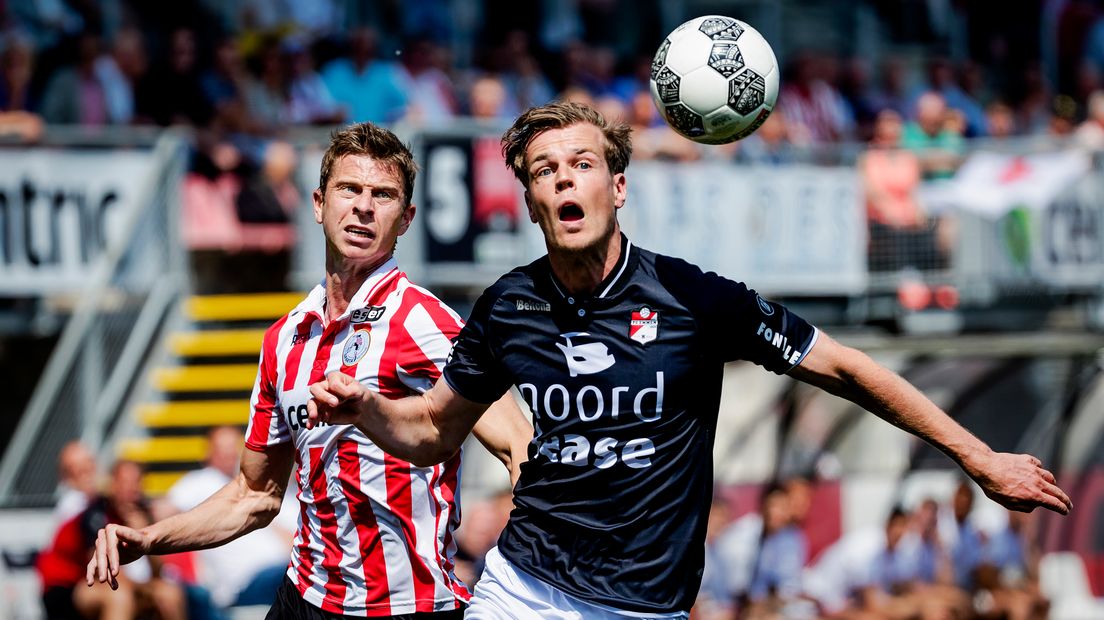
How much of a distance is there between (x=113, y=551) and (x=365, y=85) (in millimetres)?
9015

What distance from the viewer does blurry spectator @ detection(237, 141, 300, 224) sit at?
12617 millimetres

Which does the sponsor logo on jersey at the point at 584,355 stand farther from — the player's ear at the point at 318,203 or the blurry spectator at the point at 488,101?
the blurry spectator at the point at 488,101

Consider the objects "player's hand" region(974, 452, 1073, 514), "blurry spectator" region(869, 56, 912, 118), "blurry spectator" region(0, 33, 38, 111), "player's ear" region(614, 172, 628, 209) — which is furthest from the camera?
"blurry spectator" region(869, 56, 912, 118)

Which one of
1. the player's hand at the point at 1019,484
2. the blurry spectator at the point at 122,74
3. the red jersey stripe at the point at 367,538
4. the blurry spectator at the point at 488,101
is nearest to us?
the player's hand at the point at 1019,484

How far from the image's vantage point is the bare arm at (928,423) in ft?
15.9

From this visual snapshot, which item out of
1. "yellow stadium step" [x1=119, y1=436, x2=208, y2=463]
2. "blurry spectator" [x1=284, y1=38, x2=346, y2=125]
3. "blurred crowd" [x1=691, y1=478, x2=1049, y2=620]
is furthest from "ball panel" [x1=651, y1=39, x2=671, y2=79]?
"blurry spectator" [x1=284, y1=38, x2=346, y2=125]

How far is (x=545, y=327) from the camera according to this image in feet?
17.0

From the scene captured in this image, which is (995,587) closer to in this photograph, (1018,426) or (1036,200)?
(1018,426)

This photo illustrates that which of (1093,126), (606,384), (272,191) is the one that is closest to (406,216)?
(606,384)

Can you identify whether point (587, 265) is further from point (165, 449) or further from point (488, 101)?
point (488, 101)

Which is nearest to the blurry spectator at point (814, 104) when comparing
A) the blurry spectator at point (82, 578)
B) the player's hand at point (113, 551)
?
the blurry spectator at point (82, 578)

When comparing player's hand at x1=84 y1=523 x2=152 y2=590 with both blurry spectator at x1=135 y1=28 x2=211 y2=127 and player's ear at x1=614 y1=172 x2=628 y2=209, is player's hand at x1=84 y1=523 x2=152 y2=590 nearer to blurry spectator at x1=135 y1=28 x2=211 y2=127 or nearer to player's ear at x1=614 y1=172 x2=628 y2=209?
player's ear at x1=614 y1=172 x2=628 y2=209

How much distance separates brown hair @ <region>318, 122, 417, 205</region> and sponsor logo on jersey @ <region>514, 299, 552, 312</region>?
1.98 ft

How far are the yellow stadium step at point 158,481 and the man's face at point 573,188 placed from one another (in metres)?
7.97
